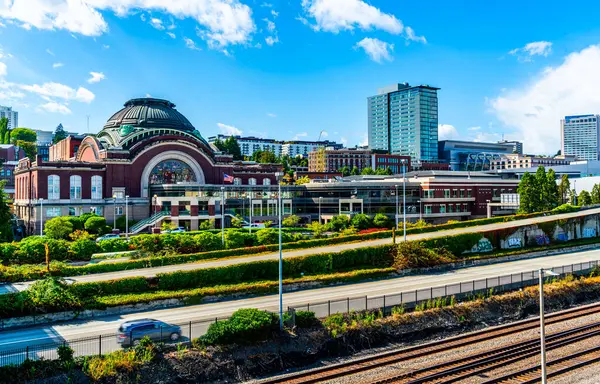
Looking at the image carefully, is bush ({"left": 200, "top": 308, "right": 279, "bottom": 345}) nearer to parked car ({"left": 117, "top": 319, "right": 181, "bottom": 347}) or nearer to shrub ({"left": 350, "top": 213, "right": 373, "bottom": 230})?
parked car ({"left": 117, "top": 319, "right": 181, "bottom": 347})

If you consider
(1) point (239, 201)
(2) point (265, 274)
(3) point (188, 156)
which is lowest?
(2) point (265, 274)

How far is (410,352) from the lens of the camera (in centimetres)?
2773

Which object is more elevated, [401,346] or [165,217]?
[165,217]

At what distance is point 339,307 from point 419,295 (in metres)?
6.32

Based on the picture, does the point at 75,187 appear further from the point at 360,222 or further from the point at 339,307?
the point at 339,307

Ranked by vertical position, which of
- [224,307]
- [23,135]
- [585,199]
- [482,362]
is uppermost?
[23,135]

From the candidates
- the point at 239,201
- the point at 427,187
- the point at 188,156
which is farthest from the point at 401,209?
the point at 188,156

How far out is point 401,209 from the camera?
80750 mm

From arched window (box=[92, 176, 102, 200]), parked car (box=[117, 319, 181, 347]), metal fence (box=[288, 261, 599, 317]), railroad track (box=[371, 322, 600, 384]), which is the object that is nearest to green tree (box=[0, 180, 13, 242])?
arched window (box=[92, 176, 102, 200])

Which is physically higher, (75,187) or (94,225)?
(75,187)

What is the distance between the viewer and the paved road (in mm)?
26344

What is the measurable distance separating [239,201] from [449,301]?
5004cm

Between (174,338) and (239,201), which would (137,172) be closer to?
(239,201)

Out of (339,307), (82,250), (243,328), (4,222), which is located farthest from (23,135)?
(243,328)
